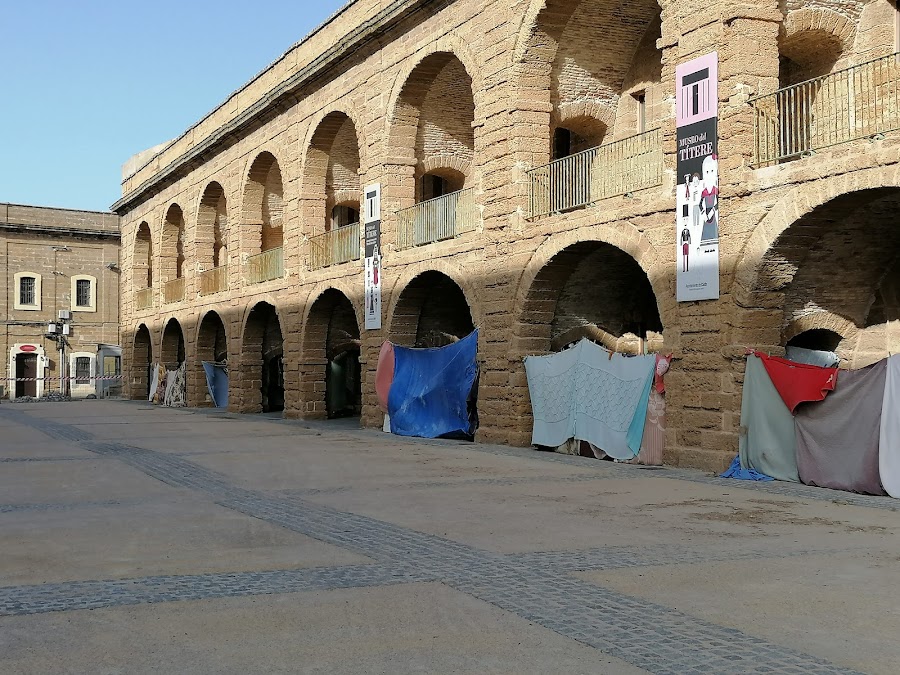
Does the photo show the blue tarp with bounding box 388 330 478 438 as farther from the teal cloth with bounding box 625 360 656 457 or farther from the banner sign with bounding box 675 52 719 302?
the banner sign with bounding box 675 52 719 302

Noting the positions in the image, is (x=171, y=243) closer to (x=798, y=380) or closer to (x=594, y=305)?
(x=594, y=305)

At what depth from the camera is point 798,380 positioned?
12.7 metres

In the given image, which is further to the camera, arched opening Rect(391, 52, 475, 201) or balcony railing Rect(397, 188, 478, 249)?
arched opening Rect(391, 52, 475, 201)

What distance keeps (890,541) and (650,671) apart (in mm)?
4490

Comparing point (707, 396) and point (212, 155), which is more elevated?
point (212, 155)

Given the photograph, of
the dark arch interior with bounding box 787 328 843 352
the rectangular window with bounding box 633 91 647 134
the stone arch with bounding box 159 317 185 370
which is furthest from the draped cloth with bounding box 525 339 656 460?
the stone arch with bounding box 159 317 185 370

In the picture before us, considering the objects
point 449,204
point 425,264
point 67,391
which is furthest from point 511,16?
point 67,391

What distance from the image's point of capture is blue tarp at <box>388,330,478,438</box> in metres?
19.7

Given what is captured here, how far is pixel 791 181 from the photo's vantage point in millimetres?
12812

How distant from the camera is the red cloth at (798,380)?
487 inches

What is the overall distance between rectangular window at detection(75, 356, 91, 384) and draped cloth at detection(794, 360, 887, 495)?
43.8 m

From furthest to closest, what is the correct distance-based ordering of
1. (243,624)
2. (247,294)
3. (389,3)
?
(247,294) → (389,3) → (243,624)

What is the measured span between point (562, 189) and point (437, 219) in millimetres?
3820

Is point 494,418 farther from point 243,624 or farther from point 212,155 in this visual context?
point 212,155
